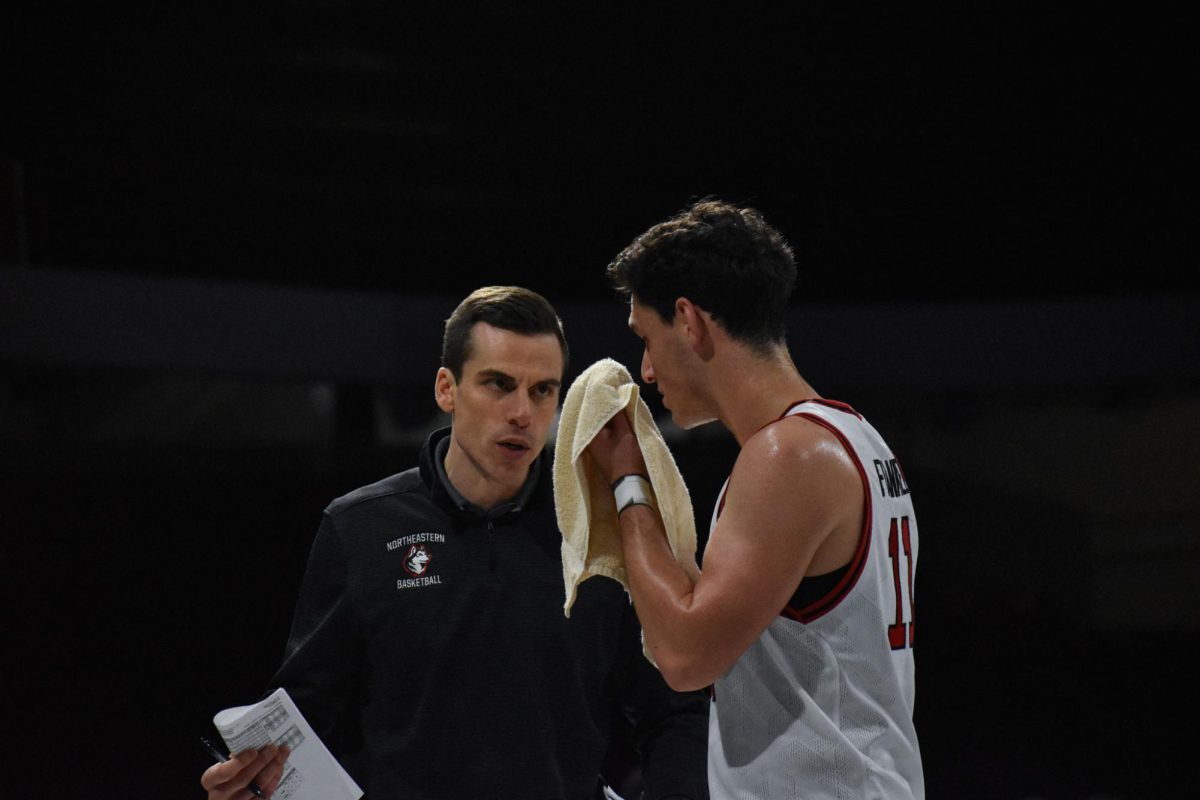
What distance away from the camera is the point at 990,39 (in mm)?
5355

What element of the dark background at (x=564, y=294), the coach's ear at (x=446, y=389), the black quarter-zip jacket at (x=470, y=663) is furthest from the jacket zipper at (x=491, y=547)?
the dark background at (x=564, y=294)

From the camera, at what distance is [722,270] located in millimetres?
1356

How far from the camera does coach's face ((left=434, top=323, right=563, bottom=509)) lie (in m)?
1.83

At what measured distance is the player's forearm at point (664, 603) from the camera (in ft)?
3.98

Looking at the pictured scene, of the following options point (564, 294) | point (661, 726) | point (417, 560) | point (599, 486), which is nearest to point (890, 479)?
point (599, 486)

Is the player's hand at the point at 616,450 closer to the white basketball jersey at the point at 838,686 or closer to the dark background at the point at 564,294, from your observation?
the white basketball jersey at the point at 838,686

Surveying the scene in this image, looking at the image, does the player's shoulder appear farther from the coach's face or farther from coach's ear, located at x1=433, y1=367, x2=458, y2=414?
coach's ear, located at x1=433, y1=367, x2=458, y2=414

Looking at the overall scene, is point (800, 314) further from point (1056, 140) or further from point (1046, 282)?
point (1056, 140)

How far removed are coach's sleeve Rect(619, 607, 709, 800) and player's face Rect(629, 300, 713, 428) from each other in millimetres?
541

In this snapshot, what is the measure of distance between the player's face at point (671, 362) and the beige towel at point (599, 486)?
51mm

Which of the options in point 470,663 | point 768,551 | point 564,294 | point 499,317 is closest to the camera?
point 768,551

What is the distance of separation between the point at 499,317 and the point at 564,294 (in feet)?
11.3

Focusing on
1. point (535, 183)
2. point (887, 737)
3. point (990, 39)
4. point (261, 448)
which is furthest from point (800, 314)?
point (887, 737)

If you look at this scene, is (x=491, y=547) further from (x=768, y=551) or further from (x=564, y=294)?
(x=564, y=294)
